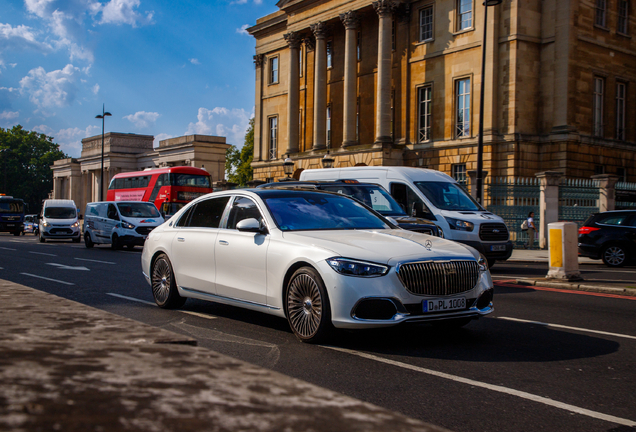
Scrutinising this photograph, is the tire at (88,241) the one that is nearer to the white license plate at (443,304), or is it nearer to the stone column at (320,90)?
the stone column at (320,90)

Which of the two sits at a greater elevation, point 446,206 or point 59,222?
point 446,206

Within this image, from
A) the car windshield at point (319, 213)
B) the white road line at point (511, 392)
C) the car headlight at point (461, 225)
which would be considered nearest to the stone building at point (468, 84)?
the car headlight at point (461, 225)

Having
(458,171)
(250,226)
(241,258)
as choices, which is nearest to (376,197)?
(241,258)

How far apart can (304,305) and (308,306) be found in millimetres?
78

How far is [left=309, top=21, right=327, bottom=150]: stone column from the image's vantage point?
149ft

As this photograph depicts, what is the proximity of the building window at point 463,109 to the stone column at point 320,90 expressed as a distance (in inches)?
423

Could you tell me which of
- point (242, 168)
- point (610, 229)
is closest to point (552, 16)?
point (610, 229)

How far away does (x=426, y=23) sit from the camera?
131 ft

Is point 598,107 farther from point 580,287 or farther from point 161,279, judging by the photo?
point 161,279

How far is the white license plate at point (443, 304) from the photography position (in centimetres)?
625

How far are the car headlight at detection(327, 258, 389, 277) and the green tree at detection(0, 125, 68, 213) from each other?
12385 centimetres

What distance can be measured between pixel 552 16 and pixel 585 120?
5.84 metres

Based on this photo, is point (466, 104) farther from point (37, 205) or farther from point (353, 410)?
point (37, 205)

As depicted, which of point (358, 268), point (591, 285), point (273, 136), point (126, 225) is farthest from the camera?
point (273, 136)
